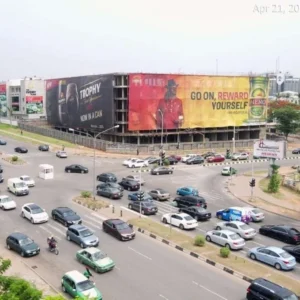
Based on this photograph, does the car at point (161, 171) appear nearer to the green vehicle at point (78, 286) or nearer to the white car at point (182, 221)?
the white car at point (182, 221)

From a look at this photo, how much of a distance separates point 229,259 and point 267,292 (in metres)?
7.40

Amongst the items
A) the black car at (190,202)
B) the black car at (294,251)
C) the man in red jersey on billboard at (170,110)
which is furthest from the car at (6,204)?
the man in red jersey on billboard at (170,110)

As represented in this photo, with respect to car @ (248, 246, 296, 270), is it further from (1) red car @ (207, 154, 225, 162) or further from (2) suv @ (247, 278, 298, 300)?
(1) red car @ (207, 154, 225, 162)

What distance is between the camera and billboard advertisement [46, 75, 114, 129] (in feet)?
318

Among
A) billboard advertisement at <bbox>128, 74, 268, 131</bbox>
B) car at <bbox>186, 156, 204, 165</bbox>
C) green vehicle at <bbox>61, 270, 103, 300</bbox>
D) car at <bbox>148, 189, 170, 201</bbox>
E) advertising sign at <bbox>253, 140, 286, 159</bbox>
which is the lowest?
car at <bbox>186, 156, 204, 165</bbox>

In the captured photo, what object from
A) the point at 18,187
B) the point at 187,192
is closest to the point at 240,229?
the point at 187,192

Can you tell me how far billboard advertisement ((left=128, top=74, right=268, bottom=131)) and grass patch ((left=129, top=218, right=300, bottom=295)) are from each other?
56.3m

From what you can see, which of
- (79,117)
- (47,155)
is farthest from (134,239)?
(79,117)

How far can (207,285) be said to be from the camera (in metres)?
27.5

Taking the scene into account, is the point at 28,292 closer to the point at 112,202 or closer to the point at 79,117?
the point at 112,202

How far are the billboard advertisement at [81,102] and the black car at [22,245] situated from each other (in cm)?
6335

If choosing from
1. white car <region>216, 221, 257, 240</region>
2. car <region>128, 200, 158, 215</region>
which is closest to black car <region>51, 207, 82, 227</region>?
car <region>128, 200, 158, 215</region>

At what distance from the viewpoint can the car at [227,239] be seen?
1349 inches

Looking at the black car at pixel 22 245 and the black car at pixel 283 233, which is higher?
the black car at pixel 22 245
